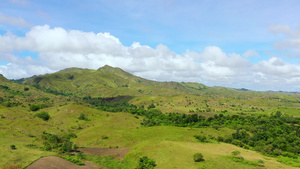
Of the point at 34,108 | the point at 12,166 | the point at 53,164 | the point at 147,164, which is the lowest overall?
the point at 147,164

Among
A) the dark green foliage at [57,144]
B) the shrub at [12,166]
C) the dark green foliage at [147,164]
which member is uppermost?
the shrub at [12,166]

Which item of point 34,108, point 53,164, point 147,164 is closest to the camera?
point 53,164

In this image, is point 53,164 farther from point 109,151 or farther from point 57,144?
point 109,151

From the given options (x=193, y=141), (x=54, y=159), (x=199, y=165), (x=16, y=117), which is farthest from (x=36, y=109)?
(x=199, y=165)

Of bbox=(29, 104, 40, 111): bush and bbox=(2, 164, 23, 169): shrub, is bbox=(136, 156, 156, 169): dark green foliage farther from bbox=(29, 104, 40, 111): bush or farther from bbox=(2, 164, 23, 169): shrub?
bbox=(29, 104, 40, 111): bush

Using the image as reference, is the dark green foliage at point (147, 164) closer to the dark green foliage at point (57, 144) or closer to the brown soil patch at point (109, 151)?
the brown soil patch at point (109, 151)

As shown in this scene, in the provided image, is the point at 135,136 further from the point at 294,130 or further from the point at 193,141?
the point at 294,130

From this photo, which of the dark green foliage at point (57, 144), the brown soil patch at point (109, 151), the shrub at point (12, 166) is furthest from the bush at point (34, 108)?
the shrub at point (12, 166)

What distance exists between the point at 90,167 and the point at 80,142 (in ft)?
131

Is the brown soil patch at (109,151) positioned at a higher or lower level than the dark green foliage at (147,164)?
lower

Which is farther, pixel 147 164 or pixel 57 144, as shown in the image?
pixel 57 144

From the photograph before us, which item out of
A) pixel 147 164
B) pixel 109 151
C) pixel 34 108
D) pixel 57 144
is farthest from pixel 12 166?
pixel 34 108

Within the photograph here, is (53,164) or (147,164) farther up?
(53,164)

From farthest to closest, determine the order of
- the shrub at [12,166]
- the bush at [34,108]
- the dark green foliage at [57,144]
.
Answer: the bush at [34,108]
the dark green foliage at [57,144]
the shrub at [12,166]
